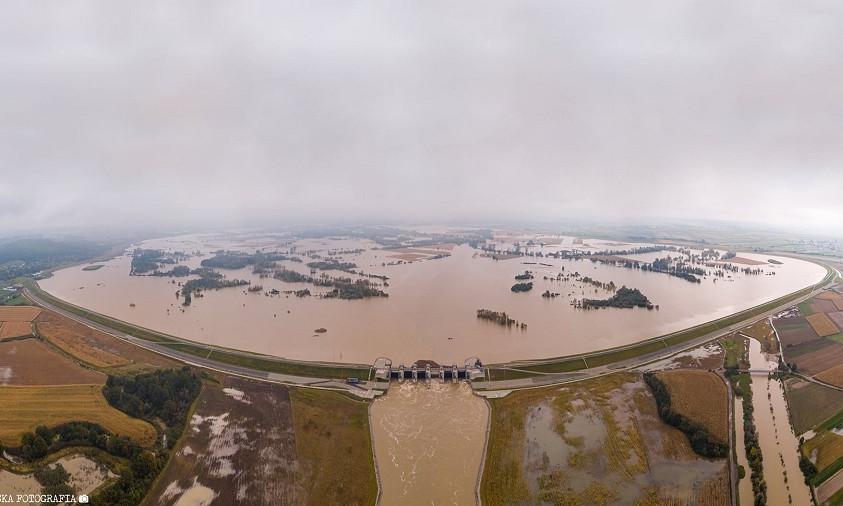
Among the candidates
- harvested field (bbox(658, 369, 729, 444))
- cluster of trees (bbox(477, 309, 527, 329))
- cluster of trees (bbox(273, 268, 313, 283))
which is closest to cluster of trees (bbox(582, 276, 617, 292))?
cluster of trees (bbox(477, 309, 527, 329))

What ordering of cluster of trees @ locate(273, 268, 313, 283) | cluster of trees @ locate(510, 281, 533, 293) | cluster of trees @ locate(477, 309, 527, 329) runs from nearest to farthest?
cluster of trees @ locate(477, 309, 527, 329)
cluster of trees @ locate(510, 281, 533, 293)
cluster of trees @ locate(273, 268, 313, 283)

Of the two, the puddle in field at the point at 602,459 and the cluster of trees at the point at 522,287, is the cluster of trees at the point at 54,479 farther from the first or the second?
the cluster of trees at the point at 522,287

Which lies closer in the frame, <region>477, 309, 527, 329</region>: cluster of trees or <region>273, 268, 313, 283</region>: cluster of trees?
<region>477, 309, 527, 329</region>: cluster of trees

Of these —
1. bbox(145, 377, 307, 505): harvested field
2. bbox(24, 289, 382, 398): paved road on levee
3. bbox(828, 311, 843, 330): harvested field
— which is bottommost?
bbox(145, 377, 307, 505): harvested field

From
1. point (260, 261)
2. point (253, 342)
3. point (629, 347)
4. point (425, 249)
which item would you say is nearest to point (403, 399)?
point (253, 342)

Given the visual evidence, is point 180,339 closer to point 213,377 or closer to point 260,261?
point 213,377

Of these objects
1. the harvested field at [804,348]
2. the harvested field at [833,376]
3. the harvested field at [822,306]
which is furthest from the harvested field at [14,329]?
the harvested field at [822,306]

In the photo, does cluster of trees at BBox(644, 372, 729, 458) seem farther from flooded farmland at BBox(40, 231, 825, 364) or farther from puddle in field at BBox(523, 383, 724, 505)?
flooded farmland at BBox(40, 231, 825, 364)

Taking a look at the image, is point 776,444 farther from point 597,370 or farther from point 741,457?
point 597,370

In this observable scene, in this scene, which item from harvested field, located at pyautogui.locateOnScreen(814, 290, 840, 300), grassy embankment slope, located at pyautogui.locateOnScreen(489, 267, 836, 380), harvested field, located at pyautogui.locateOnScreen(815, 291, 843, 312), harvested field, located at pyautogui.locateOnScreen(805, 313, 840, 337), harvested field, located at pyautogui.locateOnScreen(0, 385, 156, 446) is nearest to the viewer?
harvested field, located at pyautogui.locateOnScreen(0, 385, 156, 446)
